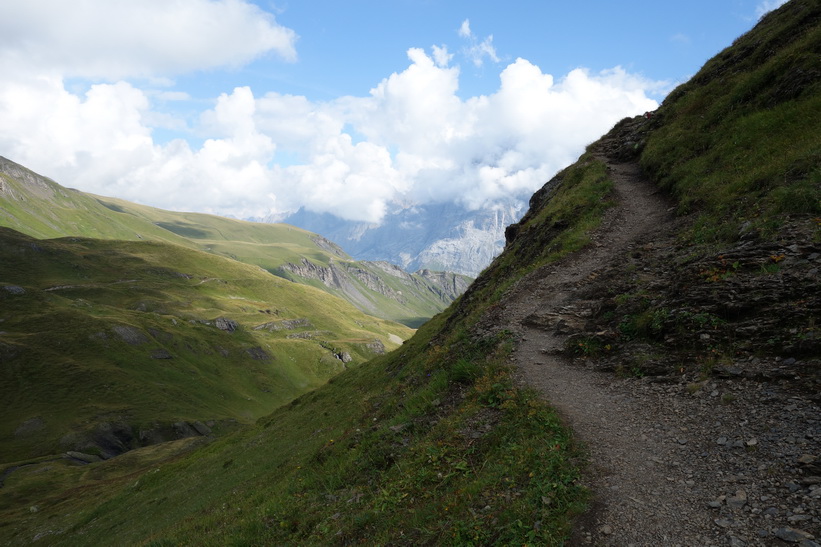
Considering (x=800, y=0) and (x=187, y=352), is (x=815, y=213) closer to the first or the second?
(x=800, y=0)

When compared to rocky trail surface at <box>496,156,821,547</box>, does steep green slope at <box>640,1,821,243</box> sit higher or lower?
higher

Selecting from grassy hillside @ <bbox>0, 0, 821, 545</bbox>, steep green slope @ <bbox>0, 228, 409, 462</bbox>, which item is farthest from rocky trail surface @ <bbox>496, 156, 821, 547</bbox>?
steep green slope @ <bbox>0, 228, 409, 462</bbox>

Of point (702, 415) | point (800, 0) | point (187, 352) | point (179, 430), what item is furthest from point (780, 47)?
point (187, 352)

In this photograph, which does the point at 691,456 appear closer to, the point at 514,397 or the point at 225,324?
the point at 514,397

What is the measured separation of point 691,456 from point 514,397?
521cm

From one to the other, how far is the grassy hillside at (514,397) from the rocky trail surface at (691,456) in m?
0.84

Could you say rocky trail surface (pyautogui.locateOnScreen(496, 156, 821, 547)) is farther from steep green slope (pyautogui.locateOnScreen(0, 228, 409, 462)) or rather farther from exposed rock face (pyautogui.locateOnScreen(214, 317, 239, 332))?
exposed rock face (pyautogui.locateOnScreen(214, 317, 239, 332))

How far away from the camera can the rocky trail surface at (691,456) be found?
7.11m

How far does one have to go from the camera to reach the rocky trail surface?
711 cm

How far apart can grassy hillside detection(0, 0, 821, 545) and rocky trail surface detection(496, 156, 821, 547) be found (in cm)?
84

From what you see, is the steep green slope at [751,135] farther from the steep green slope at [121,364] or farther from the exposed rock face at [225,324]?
the exposed rock face at [225,324]

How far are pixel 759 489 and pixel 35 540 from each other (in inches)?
2404

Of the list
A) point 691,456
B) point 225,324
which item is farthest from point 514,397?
point 225,324

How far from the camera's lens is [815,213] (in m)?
14.5
